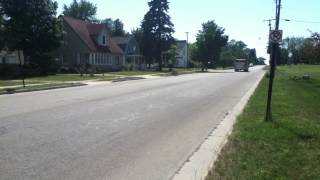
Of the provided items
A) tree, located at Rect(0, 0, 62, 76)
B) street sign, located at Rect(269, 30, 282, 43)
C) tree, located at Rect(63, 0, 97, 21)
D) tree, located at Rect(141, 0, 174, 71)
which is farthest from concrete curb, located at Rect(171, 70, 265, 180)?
tree, located at Rect(63, 0, 97, 21)

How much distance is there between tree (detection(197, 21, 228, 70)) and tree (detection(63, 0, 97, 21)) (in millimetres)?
26220

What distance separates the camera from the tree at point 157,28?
85688mm

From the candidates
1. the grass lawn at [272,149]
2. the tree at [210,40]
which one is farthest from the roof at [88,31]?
the grass lawn at [272,149]

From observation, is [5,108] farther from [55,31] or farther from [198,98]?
[55,31]

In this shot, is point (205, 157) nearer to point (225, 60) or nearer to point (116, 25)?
point (116, 25)

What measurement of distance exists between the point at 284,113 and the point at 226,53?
5715 inches

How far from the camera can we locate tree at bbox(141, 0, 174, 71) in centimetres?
8569

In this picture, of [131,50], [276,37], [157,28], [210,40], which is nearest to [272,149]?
[276,37]

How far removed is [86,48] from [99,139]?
56.1m

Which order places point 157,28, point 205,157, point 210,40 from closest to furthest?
point 205,157 < point 157,28 < point 210,40

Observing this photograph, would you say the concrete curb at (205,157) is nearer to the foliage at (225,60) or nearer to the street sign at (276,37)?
the street sign at (276,37)

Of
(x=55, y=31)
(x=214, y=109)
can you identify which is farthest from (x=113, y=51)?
(x=214, y=109)

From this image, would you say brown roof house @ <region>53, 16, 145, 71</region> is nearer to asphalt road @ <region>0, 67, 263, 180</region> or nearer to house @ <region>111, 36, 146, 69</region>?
house @ <region>111, 36, 146, 69</region>

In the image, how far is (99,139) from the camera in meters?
11.6
